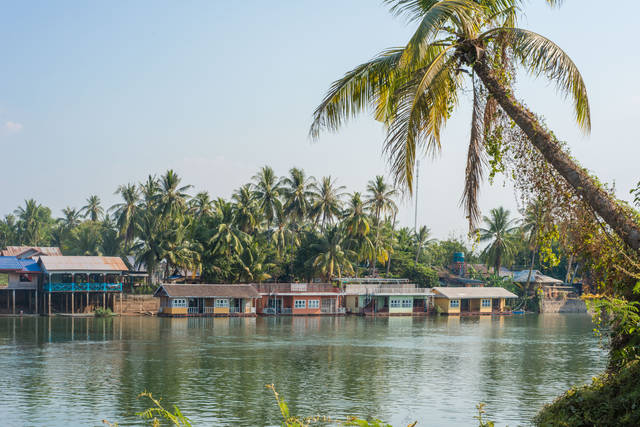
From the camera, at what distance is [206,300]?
56406 mm

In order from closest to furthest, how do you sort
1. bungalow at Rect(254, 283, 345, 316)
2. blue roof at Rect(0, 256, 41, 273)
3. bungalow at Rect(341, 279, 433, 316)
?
blue roof at Rect(0, 256, 41, 273) → bungalow at Rect(254, 283, 345, 316) → bungalow at Rect(341, 279, 433, 316)

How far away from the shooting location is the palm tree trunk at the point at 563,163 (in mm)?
7457

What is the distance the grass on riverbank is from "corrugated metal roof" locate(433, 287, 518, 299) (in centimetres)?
5549

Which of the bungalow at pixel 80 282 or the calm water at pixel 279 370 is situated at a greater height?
the bungalow at pixel 80 282

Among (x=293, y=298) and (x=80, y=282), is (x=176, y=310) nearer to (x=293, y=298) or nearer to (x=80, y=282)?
(x=80, y=282)

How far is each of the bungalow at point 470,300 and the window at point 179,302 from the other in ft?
77.3

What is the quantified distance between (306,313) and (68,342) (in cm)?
2554

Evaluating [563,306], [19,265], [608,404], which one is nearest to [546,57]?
[608,404]

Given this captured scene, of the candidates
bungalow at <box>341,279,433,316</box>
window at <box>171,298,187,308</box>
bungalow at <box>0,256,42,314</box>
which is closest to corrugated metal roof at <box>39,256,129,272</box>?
bungalow at <box>0,256,42,314</box>

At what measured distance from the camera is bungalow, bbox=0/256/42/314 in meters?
53.7

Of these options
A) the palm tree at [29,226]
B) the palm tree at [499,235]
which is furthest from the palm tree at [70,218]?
the palm tree at [499,235]

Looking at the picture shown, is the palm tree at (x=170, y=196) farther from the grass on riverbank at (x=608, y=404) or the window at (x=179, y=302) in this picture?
the grass on riverbank at (x=608, y=404)

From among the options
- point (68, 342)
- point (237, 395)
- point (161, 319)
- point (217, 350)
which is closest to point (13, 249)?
point (161, 319)

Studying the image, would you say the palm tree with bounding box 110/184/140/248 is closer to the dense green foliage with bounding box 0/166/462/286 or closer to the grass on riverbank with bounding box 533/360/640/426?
the dense green foliage with bounding box 0/166/462/286
